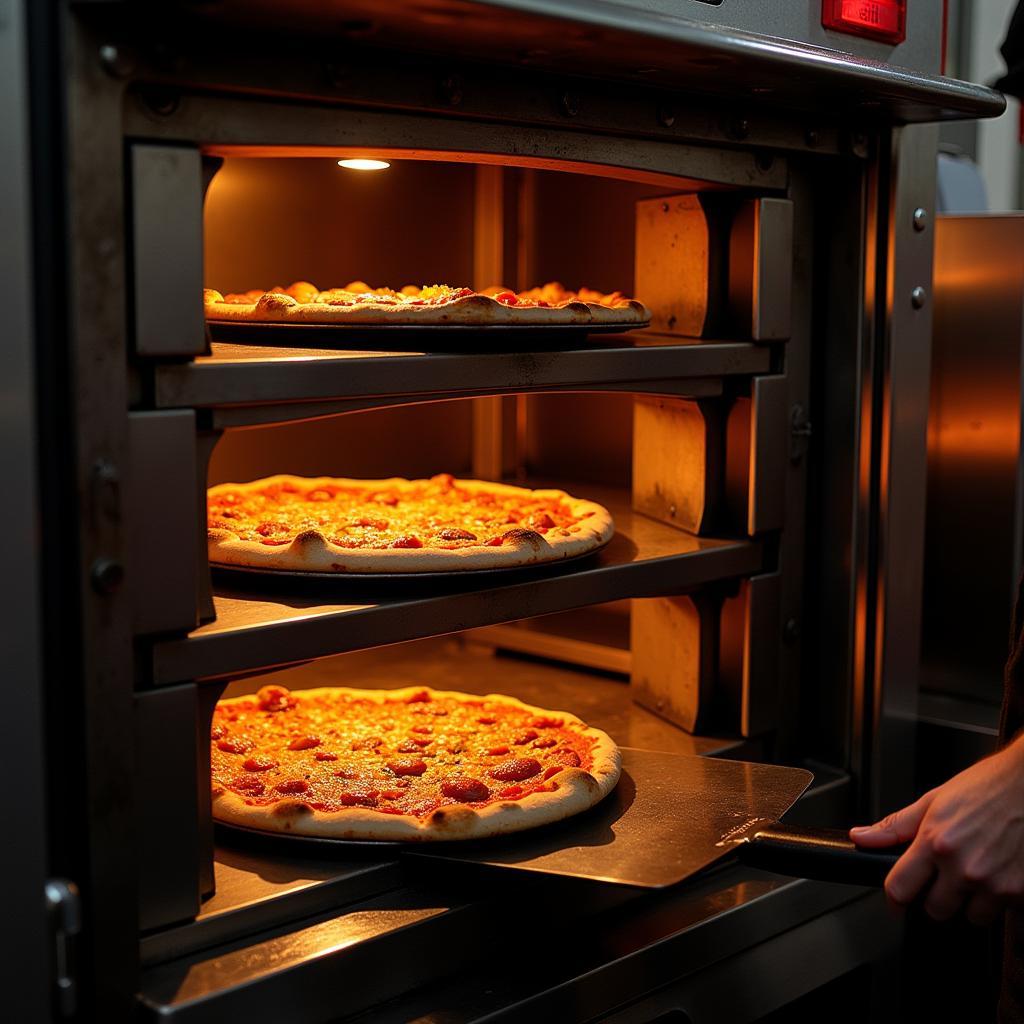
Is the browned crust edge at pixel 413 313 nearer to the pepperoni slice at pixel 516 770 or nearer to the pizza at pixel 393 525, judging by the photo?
the pizza at pixel 393 525

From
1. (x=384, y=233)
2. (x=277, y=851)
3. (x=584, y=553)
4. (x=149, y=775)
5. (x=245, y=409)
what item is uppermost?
(x=384, y=233)

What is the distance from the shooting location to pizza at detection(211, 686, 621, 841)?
126cm

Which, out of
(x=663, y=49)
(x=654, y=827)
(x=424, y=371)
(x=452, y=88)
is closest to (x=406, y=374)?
(x=424, y=371)

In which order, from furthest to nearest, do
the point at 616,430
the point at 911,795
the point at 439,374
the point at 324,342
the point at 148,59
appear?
the point at 616,430 → the point at 911,795 → the point at 324,342 → the point at 439,374 → the point at 148,59

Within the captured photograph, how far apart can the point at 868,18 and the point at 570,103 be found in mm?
422

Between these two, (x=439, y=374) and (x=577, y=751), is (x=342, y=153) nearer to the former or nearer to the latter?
(x=439, y=374)

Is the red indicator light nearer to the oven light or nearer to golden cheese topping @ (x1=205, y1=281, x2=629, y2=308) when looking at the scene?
golden cheese topping @ (x1=205, y1=281, x2=629, y2=308)

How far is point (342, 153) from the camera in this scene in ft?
4.06

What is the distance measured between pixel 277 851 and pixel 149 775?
0.76ft

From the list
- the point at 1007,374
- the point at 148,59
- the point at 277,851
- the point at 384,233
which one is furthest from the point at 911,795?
the point at 148,59

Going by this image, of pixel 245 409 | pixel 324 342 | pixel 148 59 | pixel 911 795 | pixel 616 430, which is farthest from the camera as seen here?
pixel 616 430

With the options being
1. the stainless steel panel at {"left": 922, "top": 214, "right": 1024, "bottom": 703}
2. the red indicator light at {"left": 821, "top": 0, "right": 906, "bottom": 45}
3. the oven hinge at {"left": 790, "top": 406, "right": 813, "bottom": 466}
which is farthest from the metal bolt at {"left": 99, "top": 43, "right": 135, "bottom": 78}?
the stainless steel panel at {"left": 922, "top": 214, "right": 1024, "bottom": 703}

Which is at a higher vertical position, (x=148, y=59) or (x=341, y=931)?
(x=148, y=59)

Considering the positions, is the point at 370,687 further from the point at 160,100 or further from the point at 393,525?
the point at 160,100
